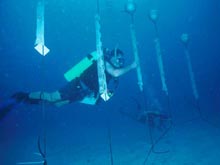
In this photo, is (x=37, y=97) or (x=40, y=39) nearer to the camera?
(x=40, y=39)

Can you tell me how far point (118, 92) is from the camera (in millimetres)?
34844

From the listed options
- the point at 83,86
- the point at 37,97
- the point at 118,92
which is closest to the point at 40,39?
the point at 83,86

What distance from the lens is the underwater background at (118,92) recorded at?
7.61 m

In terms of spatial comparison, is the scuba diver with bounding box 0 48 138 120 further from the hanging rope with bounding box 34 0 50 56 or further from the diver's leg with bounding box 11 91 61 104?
the hanging rope with bounding box 34 0 50 56

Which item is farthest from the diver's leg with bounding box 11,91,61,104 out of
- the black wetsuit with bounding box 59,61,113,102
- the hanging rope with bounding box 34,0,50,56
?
the hanging rope with bounding box 34,0,50,56

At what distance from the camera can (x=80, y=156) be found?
7.85 m

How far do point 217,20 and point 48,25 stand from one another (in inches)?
578

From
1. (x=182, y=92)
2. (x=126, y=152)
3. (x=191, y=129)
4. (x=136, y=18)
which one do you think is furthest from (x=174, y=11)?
(x=126, y=152)

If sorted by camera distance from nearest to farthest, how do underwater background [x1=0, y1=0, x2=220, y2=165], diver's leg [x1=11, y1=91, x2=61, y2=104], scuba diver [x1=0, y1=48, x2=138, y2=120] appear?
scuba diver [x1=0, y1=48, x2=138, y2=120] < diver's leg [x1=11, y1=91, x2=61, y2=104] < underwater background [x1=0, y1=0, x2=220, y2=165]

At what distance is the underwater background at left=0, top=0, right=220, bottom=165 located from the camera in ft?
25.0

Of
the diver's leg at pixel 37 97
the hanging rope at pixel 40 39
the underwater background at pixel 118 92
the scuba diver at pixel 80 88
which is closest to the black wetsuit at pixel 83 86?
the scuba diver at pixel 80 88

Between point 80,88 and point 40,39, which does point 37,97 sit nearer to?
point 80,88

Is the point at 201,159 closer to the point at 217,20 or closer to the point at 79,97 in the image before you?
the point at 79,97

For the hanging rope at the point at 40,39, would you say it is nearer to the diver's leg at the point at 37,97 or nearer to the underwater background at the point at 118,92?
the underwater background at the point at 118,92
